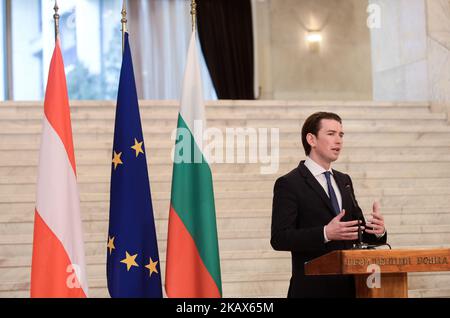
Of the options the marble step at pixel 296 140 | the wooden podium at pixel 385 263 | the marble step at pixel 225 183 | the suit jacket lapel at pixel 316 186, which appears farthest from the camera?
the marble step at pixel 296 140

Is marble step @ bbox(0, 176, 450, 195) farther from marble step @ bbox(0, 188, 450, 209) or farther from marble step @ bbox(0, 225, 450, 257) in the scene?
marble step @ bbox(0, 225, 450, 257)

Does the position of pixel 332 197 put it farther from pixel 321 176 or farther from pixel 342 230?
pixel 342 230

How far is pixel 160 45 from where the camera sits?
1686cm

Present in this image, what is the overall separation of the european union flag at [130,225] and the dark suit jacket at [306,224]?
0.79 meters

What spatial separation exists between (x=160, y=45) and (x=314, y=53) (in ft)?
10.0

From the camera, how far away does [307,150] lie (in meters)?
4.89

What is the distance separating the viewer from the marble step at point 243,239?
7.71 metres

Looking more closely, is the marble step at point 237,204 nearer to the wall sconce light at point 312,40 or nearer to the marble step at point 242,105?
the marble step at point 242,105

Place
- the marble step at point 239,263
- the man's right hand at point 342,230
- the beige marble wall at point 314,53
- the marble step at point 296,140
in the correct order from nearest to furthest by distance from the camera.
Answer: the man's right hand at point 342,230, the marble step at point 239,263, the marble step at point 296,140, the beige marble wall at point 314,53

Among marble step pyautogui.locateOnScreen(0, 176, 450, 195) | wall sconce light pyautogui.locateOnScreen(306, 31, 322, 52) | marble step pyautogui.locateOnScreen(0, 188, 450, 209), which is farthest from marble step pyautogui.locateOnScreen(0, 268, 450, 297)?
wall sconce light pyautogui.locateOnScreen(306, 31, 322, 52)

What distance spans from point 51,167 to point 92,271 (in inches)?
108

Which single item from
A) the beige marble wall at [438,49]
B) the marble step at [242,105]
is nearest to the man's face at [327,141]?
the marble step at [242,105]
